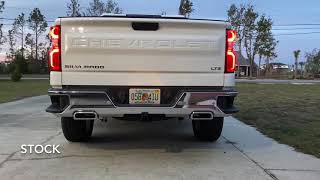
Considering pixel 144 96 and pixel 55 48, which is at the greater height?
pixel 55 48

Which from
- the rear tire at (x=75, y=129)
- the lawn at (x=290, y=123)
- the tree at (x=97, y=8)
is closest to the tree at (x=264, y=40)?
the tree at (x=97, y=8)

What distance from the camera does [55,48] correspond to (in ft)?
23.6

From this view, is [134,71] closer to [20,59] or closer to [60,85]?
[60,85]

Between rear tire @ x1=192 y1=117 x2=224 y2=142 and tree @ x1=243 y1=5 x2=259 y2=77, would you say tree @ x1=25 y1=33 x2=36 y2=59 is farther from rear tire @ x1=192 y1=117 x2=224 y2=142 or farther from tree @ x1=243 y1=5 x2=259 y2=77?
rear tire @ x1=192 y1=117 x2=224 y2=142

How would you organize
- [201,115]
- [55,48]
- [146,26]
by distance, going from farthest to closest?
[201,115] < [146,26] < [55,48]

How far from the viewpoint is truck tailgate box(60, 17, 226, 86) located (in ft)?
23.6

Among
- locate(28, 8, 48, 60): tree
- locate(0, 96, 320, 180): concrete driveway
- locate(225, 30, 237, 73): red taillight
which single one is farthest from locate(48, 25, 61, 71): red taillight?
locate(28, 8, 48, 60): tree

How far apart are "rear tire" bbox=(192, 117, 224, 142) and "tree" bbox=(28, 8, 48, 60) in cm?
6753

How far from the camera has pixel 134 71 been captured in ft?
23.8

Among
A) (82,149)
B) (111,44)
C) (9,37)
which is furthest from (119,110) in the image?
(9,37)

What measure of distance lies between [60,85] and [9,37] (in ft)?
236

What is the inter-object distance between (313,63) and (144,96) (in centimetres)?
7438

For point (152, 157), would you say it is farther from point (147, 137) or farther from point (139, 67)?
point (147, 137)

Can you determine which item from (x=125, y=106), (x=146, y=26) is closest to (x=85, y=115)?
(x=125, y=106)
